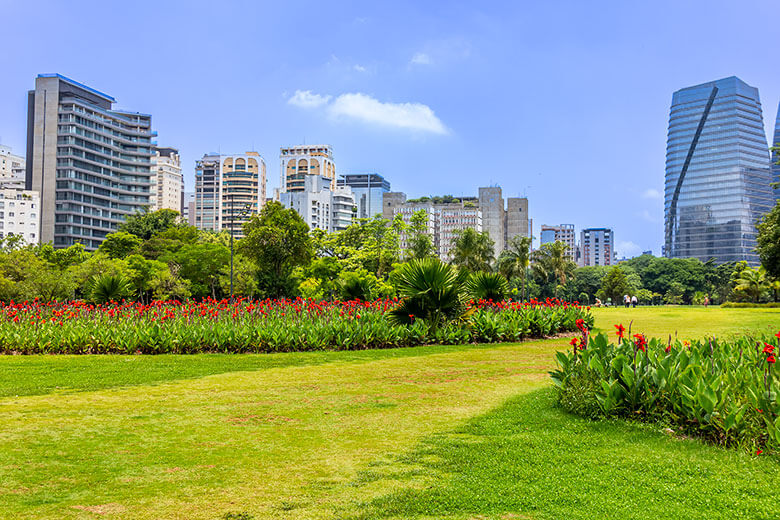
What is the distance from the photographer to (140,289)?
3684 centimetres

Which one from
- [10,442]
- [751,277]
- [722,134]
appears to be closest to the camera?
[10,442]

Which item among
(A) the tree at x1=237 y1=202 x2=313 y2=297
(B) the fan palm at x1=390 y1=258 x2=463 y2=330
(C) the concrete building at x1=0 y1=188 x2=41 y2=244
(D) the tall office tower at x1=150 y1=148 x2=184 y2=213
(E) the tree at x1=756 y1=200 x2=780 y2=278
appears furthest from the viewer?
(D) the tall office tower at x1=150 y1=148 x2=184 y2=213

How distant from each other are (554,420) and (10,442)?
5689mm

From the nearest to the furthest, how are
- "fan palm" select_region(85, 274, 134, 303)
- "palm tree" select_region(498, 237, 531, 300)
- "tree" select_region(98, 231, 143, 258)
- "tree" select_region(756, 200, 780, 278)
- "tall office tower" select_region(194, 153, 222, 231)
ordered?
"fan palm" select_region(85, 274, 134, 303), "tree" select_region(756, 200, 780, 278), "tree" select_region(98, 231, 143, 258), "palm tree" select_region(498, 237, 531, 300), "tall office tower" select_region(194, 153, 222, 231)

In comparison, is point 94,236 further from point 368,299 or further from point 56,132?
point 368,299

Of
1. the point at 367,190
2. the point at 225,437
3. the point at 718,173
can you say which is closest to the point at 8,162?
the point at 367,190

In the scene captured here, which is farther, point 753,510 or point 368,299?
point 368,299

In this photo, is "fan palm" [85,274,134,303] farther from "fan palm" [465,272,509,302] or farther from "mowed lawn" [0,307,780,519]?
"fan palm" [465,272,509,302]

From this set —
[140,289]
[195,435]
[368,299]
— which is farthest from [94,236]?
[195,435]

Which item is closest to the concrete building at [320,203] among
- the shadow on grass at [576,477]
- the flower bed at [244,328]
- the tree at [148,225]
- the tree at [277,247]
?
the tree at [148,225]

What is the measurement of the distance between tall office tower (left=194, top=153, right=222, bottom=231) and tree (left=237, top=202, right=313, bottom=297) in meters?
130

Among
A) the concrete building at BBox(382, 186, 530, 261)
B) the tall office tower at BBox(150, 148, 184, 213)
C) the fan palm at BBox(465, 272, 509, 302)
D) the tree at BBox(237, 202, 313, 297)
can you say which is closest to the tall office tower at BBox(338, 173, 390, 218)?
the concrete building at BBox(382, 186, 530, 261)

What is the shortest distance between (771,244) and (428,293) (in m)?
25.5

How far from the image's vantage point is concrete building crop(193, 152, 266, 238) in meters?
160
